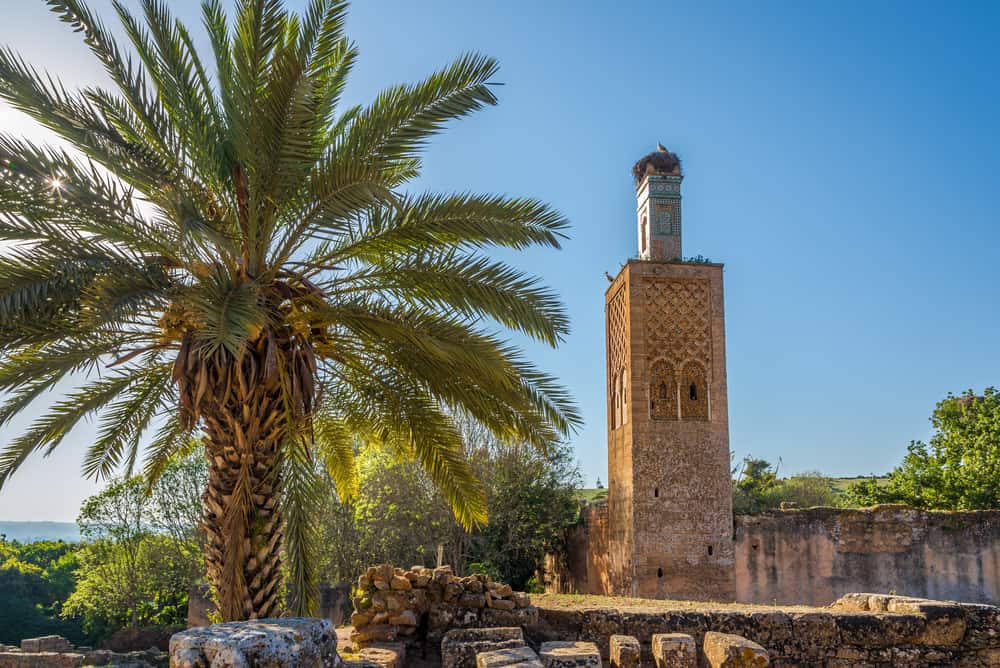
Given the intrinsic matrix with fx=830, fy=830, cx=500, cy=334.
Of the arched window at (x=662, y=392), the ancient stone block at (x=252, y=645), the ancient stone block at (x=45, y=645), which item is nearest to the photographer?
the ancient stone block at (x=252, y=645)

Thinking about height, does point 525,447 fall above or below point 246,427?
above

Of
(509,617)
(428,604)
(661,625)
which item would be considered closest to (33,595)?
(428,604)

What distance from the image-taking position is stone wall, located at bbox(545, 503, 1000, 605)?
1808 centimetres

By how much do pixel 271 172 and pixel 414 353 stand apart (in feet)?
6.02

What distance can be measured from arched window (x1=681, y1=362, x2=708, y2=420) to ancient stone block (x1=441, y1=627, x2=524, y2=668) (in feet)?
46.1

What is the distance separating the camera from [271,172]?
19.6 ft

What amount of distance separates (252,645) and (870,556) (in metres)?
17.8

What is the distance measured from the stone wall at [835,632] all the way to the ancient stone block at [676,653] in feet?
3.09

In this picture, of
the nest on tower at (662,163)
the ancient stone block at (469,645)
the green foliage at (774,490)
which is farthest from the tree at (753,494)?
the ancient stone block at (469,645)

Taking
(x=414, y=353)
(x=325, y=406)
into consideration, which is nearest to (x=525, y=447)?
(x=325, y=406)

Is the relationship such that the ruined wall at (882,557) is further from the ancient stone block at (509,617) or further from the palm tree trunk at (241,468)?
the palm tree trunk at (241,468)

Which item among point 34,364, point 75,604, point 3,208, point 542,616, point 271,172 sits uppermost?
point 271,172

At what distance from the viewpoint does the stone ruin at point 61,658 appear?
1345 cm

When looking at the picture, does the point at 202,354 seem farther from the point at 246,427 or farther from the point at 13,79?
the point at 13,79
